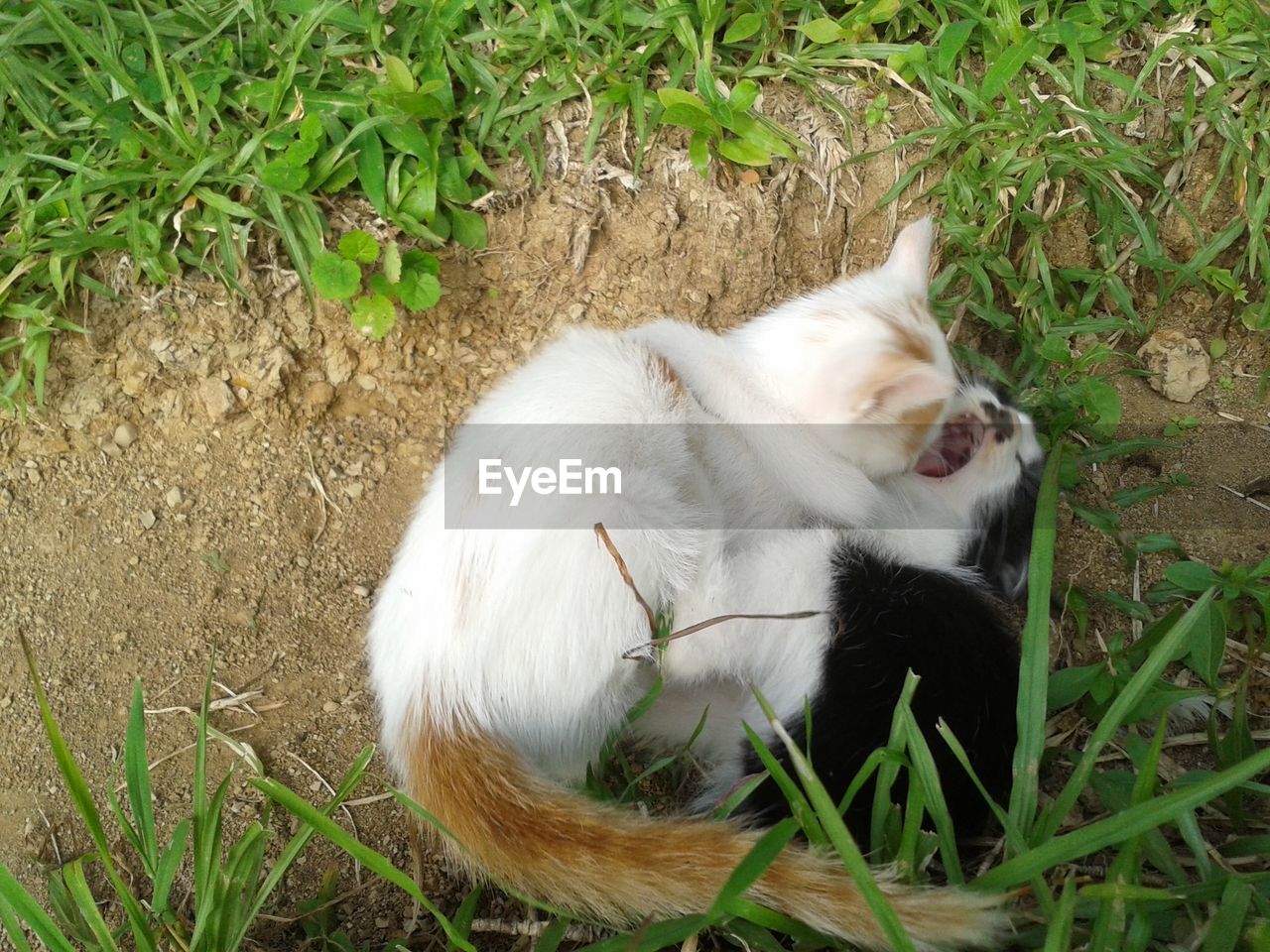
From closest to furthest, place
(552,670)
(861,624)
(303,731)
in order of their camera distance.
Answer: (552,670) < (861,624) < (303,731)

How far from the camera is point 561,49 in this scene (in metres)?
2.29

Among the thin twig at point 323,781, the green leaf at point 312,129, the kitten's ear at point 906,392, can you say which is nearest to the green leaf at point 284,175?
the green leaf at point 312,129

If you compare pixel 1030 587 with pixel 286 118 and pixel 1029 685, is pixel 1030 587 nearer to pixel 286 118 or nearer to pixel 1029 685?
pixel 1029 685

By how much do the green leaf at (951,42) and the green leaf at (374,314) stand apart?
61.1 inches

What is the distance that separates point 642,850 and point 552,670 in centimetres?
33

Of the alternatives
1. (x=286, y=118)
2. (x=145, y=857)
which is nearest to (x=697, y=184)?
(x=286, y=118)

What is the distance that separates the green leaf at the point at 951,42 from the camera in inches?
88.9

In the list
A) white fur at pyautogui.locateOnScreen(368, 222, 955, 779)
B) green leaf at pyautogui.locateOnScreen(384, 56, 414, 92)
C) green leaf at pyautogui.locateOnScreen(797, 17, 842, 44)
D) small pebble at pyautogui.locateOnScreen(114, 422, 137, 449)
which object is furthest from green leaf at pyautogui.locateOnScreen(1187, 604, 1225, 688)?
small pebble at pyautogui.locateOnScreen(114, 422, 137, 449)

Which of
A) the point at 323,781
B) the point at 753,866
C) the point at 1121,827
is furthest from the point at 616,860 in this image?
the point at 323,781

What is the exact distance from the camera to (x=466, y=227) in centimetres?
220

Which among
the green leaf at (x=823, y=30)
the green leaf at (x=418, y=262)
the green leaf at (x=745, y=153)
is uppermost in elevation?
the green leaf at (x=823, y=30)

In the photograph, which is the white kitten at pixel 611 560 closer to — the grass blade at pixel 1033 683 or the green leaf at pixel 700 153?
the grass blade at pixel 1033 683

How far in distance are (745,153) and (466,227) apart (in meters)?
0.73

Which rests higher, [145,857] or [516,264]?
[516,264]
